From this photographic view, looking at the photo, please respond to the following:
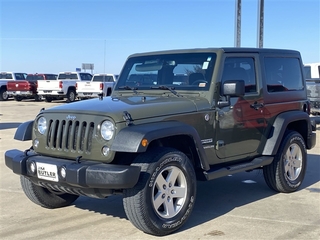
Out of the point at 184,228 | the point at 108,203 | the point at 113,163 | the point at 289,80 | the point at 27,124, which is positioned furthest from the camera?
the point at 289,80

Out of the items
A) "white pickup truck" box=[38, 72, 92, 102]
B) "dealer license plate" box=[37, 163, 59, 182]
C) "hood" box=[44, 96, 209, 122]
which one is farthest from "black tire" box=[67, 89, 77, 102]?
"dealer license plate" box=[37, 163, 59, 182]

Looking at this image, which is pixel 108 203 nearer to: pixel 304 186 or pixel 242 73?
pixel 242 73

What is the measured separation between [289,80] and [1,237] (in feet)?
14.3

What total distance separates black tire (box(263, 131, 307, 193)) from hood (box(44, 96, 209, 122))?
1.59 meters

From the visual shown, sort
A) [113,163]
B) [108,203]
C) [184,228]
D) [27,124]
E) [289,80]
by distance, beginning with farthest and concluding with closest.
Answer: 1. [289,80]
2. [108,203]
3. [27,124]
4. [184,228]
5. [113,163]

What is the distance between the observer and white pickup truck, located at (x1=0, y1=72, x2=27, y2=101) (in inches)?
1135

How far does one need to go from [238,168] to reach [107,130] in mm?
1810

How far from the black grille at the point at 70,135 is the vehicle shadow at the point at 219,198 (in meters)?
1.12

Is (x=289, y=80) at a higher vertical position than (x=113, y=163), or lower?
higher

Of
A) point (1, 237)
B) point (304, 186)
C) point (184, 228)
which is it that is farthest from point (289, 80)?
point (1, 237)

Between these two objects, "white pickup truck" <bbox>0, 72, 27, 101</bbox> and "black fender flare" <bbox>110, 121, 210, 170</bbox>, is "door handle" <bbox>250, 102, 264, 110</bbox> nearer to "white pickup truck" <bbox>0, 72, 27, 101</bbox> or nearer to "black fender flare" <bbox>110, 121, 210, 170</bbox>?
"black fender flare" <bbox>110, 121, 210, 170</bbox>

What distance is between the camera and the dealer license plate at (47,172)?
4434 mm

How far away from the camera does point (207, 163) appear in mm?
4965

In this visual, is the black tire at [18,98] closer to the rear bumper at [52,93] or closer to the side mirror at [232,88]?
the rear bumper at [52,93]
